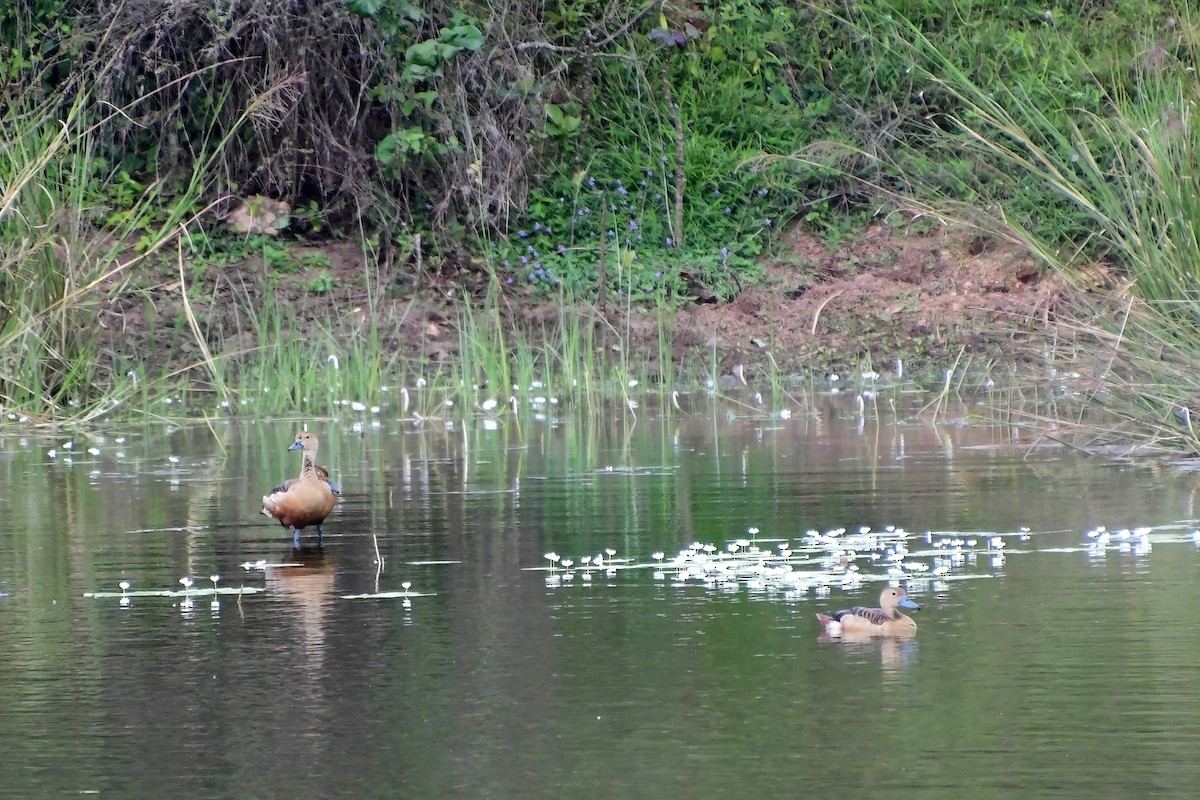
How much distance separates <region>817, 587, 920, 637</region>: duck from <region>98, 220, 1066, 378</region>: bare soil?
8761 millimetres

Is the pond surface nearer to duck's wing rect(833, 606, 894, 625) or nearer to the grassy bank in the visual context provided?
duck's wing rect(833, 606, 894, 625)

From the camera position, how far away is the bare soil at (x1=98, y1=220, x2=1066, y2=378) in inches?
596

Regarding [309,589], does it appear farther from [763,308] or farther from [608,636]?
[763,308]

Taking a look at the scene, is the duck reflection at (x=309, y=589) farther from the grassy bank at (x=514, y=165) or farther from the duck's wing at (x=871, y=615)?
the grassy bank at (x=514, y=165)

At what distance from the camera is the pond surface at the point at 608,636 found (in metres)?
4.32

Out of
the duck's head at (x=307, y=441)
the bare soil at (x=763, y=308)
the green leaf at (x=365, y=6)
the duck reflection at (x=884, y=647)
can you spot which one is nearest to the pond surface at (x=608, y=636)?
the duck reflection at (x=884, y=647)

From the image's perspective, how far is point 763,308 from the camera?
16172mm

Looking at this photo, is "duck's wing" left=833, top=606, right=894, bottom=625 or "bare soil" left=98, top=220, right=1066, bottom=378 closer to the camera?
"duck's wing" left=833, top=606, right=894, bottom=625

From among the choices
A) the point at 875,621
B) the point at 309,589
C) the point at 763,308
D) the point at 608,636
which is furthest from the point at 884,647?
the point at 763,308

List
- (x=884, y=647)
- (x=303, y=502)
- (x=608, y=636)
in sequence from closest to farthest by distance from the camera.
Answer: (x=884, y=647)
(x=608, y=636)
(x=303, y=502)

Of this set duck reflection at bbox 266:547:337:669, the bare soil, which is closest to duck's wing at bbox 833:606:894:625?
duck reflection at bbox 266:547:337:669

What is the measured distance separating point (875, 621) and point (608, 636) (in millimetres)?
715

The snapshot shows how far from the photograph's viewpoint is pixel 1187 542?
6926 mm

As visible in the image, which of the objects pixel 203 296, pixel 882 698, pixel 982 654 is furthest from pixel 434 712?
pixel 203 296
